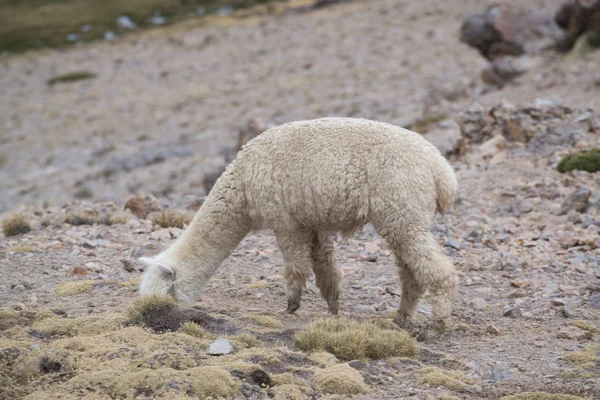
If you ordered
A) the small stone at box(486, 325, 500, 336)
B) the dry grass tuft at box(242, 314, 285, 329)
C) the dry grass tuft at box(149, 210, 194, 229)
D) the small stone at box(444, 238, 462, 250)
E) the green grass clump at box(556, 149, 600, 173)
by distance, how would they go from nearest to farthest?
the dry grass tuft at box(242, 314, 285, 329)
the small stone at box(486, 325, 500, 336)
the small stone at box(444, 238, 462, 250)
the dry grass tuft at box(149, 210, 194, 229)
the green grass clump at box(556, 149, 600, 173)

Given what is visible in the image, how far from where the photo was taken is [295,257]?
1102 centimetres

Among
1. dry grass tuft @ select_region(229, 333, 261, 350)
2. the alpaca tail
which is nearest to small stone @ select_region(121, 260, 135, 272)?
dry grass tuft @ select_region(229, 333, 261, 350)

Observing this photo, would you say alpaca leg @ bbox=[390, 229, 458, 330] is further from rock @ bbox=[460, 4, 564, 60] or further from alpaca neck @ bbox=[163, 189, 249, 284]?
rock @ bbox=[460, 4, 564, 60]

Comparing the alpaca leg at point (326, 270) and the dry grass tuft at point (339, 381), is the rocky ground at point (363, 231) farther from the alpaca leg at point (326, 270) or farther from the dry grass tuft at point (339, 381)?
the alpaca leg at point (326, 270)

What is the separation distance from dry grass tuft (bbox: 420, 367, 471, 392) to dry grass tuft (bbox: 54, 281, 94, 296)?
599 centimetres

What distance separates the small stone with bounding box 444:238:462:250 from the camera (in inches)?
582

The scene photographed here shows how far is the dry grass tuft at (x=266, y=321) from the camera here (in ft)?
34.9

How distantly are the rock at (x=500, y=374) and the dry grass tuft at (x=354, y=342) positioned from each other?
112 cm

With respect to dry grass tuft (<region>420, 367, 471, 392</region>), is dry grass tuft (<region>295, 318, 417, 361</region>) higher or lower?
higher

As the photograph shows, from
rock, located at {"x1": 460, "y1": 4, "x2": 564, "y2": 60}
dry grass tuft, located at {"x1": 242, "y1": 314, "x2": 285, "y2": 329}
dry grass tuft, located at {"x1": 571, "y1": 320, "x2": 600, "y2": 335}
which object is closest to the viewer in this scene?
dry grass tuft, located at {"x1": 242, "y1": 314, "x2": 285, "y2": 329}

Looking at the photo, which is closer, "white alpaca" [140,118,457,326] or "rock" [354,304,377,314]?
"white alpaca" [140,118,457,326]

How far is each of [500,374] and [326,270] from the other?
136 inches

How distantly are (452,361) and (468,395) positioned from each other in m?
1.15

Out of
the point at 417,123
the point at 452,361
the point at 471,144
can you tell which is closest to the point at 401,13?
the point at 417,123
